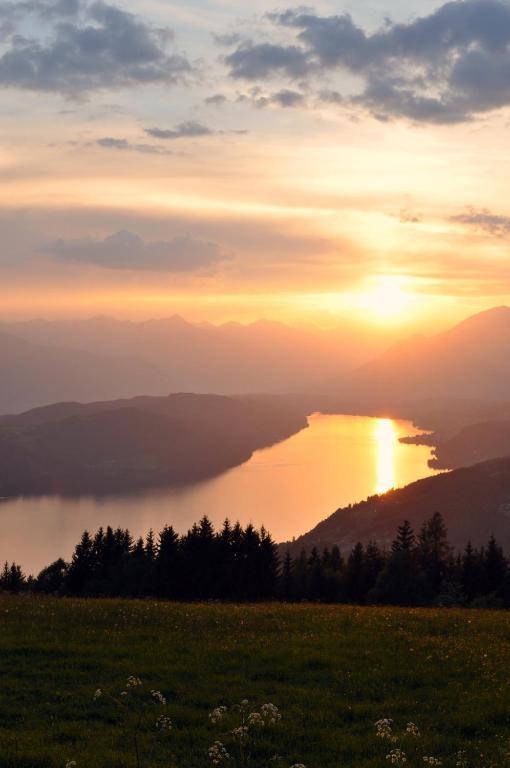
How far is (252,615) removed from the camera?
28.5 metres

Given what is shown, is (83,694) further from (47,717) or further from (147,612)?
(147,612)

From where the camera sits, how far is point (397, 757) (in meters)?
13.4

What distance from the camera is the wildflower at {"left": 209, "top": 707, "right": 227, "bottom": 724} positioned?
51.3 feet

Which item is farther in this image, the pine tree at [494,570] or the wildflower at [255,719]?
the pine tree at [494,570]

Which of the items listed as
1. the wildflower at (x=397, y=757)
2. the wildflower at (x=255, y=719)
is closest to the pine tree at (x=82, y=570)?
the wildflower at (x=255, y=719)

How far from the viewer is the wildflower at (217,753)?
14.1m

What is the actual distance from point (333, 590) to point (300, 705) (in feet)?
212

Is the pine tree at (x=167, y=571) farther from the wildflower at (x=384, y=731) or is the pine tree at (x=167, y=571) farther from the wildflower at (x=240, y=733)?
the wildflower at (x=384, y=731)

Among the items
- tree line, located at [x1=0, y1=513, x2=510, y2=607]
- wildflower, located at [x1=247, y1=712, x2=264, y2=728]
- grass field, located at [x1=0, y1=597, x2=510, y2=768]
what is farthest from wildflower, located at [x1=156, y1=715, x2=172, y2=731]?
tree line, located at [x1=0, y1=513, x2=510, y2=607]

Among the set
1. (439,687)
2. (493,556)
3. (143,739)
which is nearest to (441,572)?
(493,556)

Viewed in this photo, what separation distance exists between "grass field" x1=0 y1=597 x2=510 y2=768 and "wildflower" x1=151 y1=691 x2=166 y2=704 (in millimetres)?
277

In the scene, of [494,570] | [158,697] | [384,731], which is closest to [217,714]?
[158,697]

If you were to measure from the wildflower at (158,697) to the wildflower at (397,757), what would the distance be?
207 inches

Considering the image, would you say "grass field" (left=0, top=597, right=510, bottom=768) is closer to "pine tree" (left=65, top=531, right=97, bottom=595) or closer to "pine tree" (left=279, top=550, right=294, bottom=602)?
"pine tree" (left=65, top=531, right=97, bottom=595)
